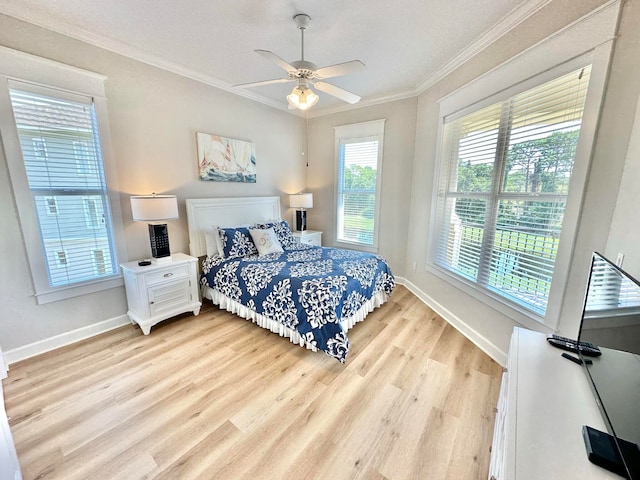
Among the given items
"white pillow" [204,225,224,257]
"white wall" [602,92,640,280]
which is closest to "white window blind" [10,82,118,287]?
"white pillow" [204,225,224,257]

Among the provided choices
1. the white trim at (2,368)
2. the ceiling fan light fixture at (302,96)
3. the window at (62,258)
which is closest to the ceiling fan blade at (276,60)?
the ceiling fan light fixture at (302,96)

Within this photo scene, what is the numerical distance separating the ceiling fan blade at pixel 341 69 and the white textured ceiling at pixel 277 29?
447mm

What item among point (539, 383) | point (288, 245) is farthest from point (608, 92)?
point (288, 245)

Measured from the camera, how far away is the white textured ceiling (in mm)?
1903

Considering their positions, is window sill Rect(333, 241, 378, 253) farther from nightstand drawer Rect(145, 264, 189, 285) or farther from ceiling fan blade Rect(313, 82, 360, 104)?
nightstand drawer Rect(145, 264, 189, 285)

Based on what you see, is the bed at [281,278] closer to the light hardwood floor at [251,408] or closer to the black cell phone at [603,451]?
the light hardwood floor at [251,408]

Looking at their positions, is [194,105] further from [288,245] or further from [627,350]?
[627,350]

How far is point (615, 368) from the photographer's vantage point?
0.94 metres

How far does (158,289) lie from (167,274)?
162 millimetres

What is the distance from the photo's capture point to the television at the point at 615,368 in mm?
790

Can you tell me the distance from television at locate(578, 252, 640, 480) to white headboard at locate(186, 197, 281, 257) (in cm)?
341

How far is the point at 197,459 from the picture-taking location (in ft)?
4.60

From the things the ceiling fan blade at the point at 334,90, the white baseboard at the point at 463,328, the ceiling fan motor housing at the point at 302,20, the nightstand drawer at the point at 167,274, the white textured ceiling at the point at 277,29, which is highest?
the white textured ceiling at the point at 277,29

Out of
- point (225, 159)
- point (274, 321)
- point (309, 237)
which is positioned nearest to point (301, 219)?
point (309, 237)
